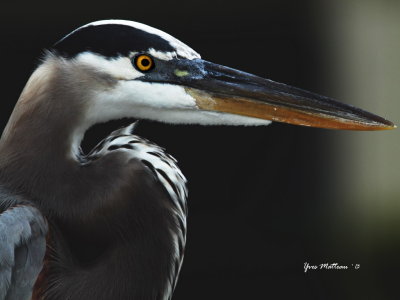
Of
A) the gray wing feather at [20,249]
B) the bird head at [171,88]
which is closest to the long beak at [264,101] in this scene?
the bird head at [171,88]

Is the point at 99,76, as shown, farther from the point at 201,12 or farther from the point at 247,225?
the point at 247,225

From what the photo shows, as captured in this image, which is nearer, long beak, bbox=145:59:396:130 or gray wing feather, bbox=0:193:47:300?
gray wing feather, bbox=0:193:47:300

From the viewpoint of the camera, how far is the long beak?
45.0 inches

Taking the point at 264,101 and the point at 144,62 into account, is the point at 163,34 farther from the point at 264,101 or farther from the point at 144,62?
the point at 264,101

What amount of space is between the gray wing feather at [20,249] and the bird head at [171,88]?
0.67 feet

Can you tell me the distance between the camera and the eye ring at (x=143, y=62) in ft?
3.60

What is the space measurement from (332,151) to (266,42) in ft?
2.20

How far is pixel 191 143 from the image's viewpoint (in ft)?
7.54

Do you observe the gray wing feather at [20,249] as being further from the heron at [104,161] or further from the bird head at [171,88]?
the bird head at [171,88]

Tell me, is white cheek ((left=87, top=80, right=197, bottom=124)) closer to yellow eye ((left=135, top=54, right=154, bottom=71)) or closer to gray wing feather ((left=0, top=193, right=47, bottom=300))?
yellow eye ((left=135, top=54, right=154, bottom=71))
